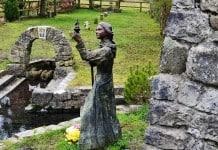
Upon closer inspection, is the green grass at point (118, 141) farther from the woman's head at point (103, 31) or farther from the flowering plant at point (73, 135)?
the woman's head at point (103, 31)

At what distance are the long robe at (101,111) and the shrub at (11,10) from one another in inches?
913

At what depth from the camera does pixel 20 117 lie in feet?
46.7

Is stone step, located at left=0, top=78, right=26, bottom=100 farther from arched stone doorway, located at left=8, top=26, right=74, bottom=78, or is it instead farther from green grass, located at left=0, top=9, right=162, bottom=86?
green grass, located at left=0, top=9, right=162, bottom=86

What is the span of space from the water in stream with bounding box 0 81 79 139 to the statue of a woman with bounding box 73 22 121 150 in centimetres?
494

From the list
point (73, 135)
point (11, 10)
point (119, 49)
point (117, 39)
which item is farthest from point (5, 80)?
point (11, 10)

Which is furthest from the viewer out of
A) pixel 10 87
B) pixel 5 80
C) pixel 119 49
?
pixel 119 49

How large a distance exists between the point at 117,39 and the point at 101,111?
17.1m

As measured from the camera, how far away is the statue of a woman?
7340mm

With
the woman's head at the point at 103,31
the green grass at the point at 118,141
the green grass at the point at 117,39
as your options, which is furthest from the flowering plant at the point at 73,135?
the green grass at the point at 117,39

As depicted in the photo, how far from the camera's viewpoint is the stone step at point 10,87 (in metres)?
16.2

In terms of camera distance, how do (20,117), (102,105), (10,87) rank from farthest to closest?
1. (10,87)
2. (20,117)
3. (102,105)

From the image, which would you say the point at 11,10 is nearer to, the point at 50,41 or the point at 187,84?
the point at 50,41

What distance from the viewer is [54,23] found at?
97.3 feet

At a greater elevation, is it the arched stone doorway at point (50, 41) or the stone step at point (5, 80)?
the arched stone doorway at point (50, 41)
